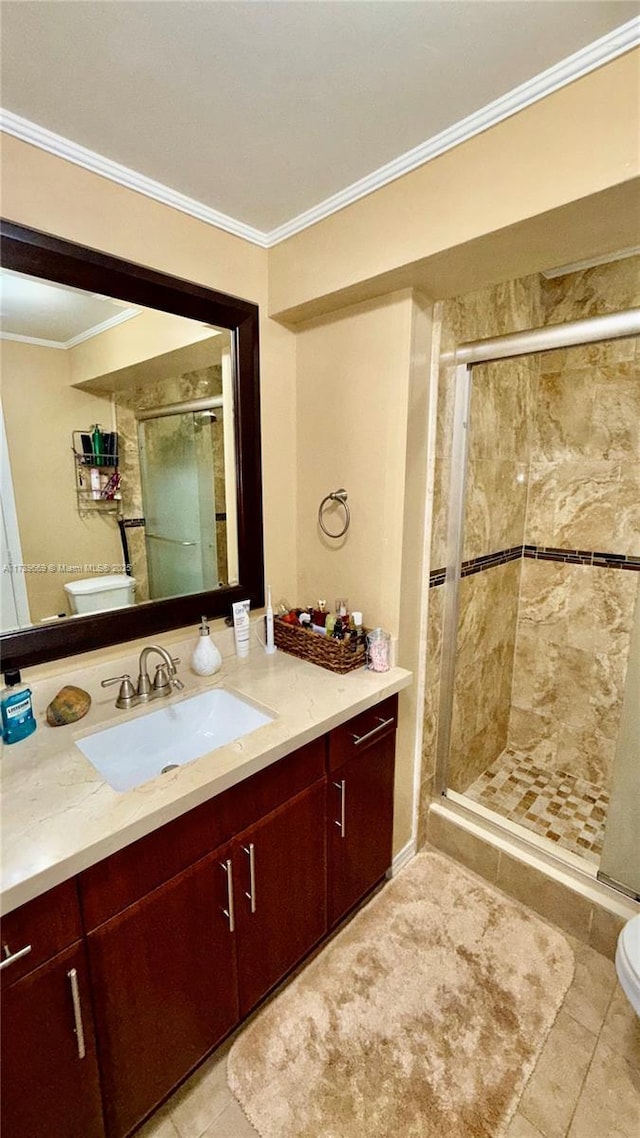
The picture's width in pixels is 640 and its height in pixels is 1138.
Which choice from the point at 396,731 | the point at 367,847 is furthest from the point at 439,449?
the point at 367,847

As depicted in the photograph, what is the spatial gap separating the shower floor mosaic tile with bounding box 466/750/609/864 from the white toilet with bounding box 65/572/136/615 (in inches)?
69.4

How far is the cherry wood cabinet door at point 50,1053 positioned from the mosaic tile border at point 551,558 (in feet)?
5.51

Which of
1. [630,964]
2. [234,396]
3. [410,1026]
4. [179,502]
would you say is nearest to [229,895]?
[410,1026]

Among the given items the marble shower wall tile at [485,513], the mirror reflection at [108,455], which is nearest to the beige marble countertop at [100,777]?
the mirror reflection at [108,455]

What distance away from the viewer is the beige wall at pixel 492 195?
0.95 meters

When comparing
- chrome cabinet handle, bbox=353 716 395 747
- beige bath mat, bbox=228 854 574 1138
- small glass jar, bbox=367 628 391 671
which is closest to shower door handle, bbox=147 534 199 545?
small glass jar, bbox=367 628 391 671

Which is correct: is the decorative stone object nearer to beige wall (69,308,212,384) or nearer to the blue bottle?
the blue bottle

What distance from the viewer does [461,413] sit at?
5.80 feet

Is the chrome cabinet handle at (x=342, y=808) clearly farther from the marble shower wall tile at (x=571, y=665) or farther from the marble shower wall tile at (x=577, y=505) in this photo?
the marble shower wall tile at (x=577, y=505)

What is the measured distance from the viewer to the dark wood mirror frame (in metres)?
1.20

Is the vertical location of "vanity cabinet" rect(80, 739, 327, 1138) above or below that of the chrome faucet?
below

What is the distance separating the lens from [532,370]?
2.29 metres

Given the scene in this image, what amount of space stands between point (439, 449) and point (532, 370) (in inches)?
39.2

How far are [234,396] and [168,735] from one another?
45.0 inches
